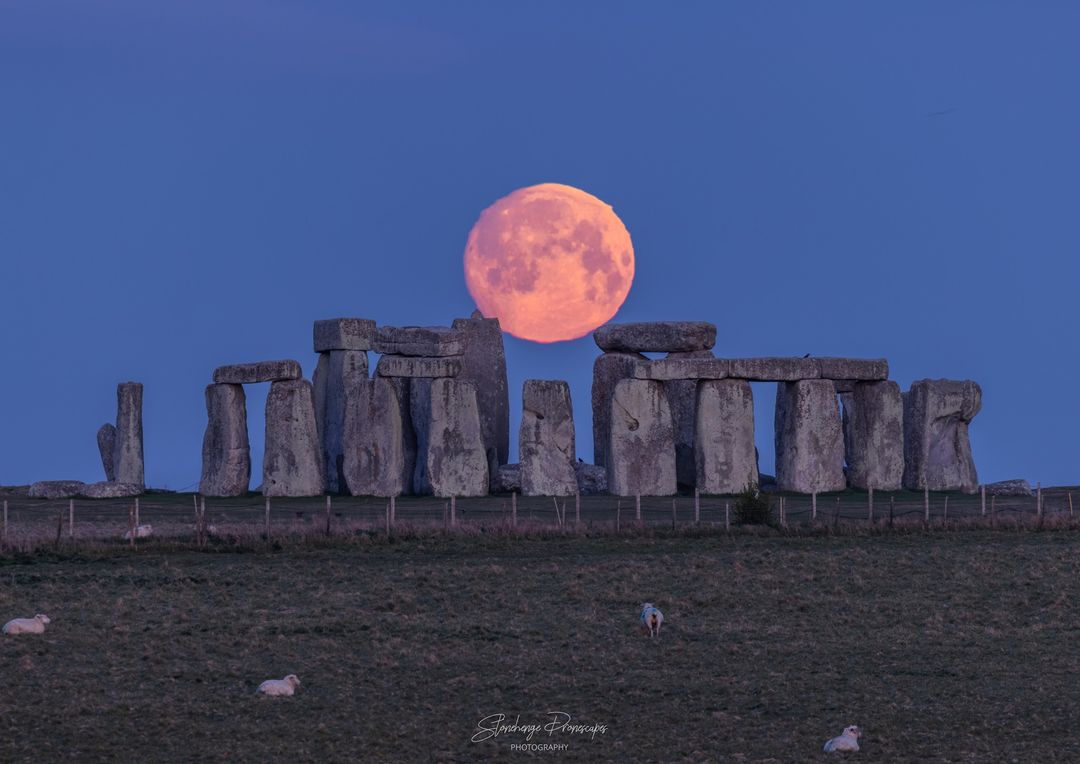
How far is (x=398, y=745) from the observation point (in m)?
20.8

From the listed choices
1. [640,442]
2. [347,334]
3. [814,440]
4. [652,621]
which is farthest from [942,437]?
[652,621]

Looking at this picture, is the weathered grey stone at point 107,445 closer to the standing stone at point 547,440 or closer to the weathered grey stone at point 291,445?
the weathered grey stone at point 291,445

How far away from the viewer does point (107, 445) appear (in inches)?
2175

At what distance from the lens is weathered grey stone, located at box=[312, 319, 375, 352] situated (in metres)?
51.9

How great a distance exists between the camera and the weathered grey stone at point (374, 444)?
49.3 m

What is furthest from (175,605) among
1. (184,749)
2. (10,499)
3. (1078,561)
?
(10,499)

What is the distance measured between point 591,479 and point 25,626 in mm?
24917

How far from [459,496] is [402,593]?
1798 centimetres

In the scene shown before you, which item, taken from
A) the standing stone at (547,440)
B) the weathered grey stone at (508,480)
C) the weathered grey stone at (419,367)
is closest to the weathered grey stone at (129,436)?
the weathered grey stone at (419,367)

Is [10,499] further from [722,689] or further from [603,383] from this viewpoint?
[722,689]

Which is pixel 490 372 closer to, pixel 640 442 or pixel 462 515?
pixel 640 442

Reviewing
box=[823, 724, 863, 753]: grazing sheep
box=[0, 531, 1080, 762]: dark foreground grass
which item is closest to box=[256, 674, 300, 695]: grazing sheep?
box=[0, 531, 1080, 762]: dark foreground grass

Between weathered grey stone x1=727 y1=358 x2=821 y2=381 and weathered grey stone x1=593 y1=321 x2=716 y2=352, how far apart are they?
3.96 meters

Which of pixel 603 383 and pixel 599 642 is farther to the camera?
pixel 603 383
